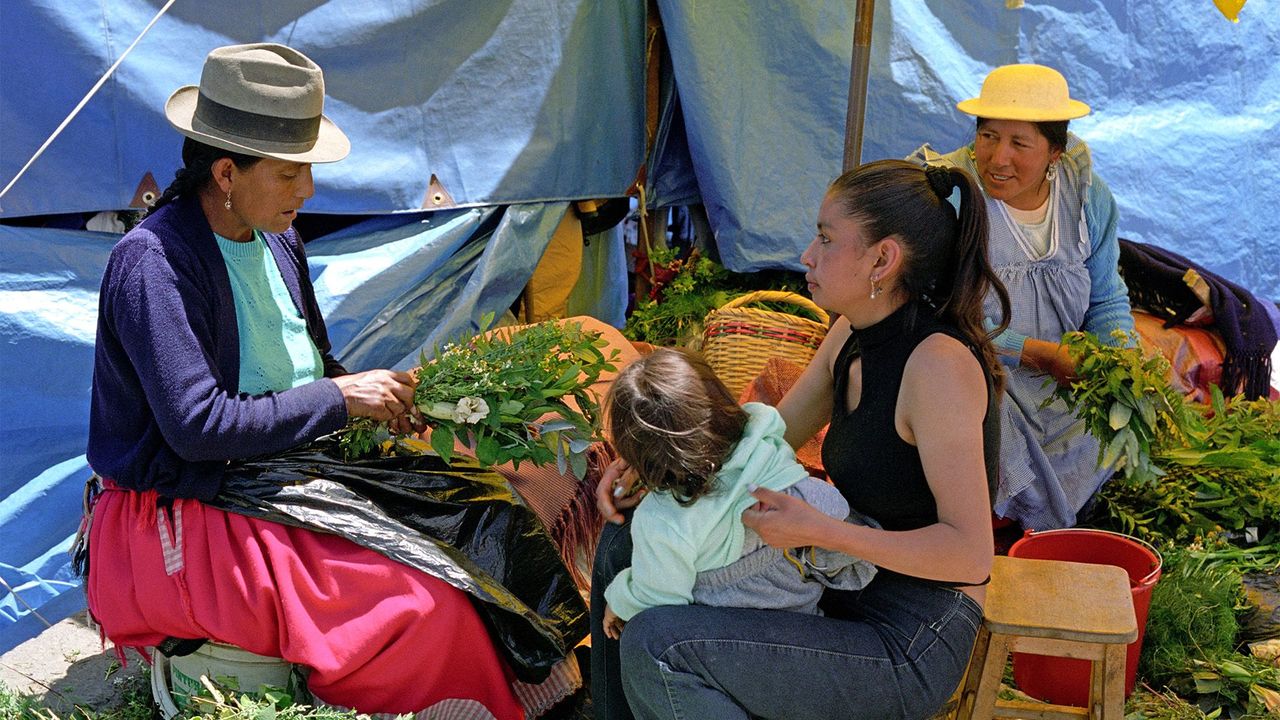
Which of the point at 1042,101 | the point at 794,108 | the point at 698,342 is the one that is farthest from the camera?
the point at 794,108

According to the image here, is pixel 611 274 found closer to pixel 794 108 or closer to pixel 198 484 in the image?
pixel 794 108

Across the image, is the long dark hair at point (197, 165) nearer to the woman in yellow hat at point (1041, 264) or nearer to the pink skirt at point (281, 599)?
the pink skirt at point (281, 599)

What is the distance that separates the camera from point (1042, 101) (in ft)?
12.4

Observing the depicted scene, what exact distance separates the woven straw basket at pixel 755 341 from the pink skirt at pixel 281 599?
200 cm

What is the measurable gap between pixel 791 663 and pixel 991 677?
0.61 m

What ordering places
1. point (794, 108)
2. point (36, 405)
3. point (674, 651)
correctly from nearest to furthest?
1. point (674, 651)
2. point (36, 405)
3. point (794, 108)

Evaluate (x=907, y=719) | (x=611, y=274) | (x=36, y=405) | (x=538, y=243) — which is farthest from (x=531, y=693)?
(x=611, y=274)

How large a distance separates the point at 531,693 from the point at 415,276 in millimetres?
1972

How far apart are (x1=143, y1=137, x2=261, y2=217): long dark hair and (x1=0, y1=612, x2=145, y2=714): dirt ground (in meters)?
1.35

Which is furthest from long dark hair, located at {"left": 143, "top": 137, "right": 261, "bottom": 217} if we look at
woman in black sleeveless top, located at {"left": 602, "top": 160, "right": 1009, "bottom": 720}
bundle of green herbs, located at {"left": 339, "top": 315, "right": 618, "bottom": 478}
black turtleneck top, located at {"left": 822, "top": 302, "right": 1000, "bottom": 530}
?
black turtleneck top, located at {"left": 822, "top": 302, "right": 1000, "bottom": 530}

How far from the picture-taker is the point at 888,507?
238 cm

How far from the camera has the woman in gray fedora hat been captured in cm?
248

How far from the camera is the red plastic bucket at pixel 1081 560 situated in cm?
315

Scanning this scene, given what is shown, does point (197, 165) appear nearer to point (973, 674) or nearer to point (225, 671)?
point (225, 671)
